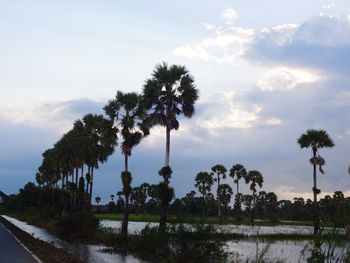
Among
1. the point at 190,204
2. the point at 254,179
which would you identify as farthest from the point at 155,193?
the point at 190,204

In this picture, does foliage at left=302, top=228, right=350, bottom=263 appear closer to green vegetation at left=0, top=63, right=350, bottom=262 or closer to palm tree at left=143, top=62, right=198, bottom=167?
green vegetation at left=0, top=63, right=350, bottom=262

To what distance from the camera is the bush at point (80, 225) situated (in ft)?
126

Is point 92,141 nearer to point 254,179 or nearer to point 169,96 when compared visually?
point 169,96

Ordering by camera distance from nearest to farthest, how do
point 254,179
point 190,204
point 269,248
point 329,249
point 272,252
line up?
point 329,249, point 269,248, point 272,252, point 254,179, point 190,204

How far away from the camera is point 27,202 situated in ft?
422

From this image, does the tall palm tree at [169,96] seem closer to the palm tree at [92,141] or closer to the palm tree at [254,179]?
the palm tree at [92,141]

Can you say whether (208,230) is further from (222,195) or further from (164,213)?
(222,195)

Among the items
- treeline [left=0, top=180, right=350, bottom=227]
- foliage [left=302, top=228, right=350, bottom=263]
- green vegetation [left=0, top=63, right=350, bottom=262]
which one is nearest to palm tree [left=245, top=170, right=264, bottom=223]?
treeline [left=0, top=180, right=350, bottom=227]

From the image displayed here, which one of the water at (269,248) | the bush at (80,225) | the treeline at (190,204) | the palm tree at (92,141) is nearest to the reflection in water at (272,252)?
the water at (269,248)

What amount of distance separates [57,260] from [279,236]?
35.5 meters

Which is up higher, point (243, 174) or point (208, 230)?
point (243, 174)

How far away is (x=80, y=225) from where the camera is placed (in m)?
39.1

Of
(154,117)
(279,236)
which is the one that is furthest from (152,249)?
(279,236)

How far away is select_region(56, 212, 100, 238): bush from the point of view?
3841 cm
